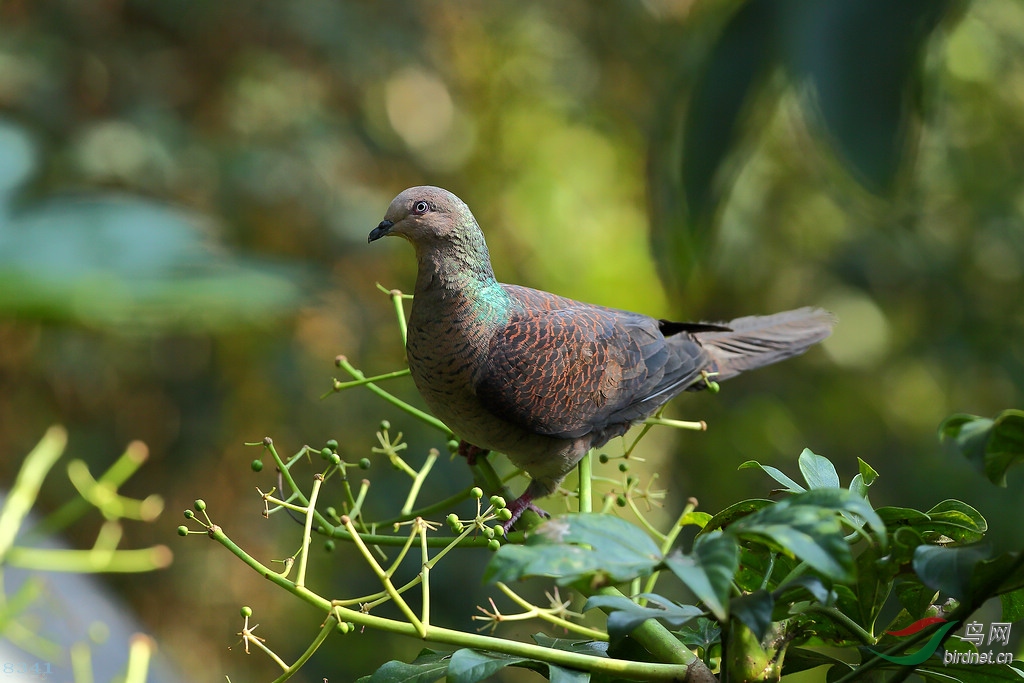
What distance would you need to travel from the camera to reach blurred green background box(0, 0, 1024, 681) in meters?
2.78

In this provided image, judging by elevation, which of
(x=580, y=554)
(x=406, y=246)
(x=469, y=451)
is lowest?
(x=580, y=554)

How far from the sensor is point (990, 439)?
0.49 meters

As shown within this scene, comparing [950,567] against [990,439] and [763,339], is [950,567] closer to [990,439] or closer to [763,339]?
[990,439]

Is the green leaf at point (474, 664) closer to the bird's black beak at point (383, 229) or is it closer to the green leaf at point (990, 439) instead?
the green leaf at point (990, 439)

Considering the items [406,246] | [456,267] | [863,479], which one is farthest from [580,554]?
[406,246]

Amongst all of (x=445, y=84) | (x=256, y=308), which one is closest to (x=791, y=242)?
(x=445, y=84)

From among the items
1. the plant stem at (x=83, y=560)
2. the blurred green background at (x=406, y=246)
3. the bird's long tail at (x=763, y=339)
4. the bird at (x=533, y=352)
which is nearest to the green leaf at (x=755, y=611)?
the plant stem at (x=83, y=560)

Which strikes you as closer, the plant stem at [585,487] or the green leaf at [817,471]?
the green leaf at [817,471]

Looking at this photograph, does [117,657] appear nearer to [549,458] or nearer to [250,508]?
[549,458]

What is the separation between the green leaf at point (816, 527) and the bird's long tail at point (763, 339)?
0.93 metres

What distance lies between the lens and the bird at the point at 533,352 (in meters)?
1.09

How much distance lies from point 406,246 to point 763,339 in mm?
1954

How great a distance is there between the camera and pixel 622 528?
52 centimetres

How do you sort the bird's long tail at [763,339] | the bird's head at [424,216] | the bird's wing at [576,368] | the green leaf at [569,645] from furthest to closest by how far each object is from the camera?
the bird's long tail at [763,339]
the bird's wing at [576,368]
the bird's head at [424,216]
the green leaf at [569,645]
